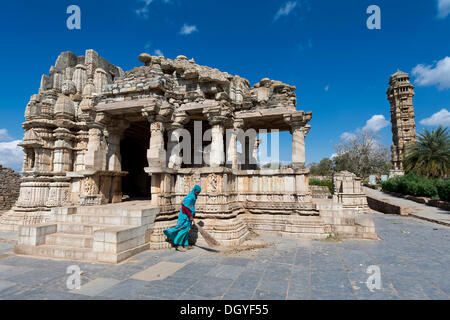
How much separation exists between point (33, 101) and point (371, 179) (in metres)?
42.7

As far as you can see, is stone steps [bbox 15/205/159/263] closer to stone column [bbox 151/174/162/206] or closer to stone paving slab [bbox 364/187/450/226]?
stone column [bbox 151/174/162/206]

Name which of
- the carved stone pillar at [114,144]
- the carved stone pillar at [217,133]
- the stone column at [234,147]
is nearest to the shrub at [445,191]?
the stone column at [234,147]

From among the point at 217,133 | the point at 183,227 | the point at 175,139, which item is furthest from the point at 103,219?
the point at 217,133

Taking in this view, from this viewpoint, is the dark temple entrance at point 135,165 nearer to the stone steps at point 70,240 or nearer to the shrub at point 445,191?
the stone steps at point 70,240

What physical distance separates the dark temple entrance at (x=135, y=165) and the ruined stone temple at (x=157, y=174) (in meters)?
1.53

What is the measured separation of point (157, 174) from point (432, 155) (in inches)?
1244

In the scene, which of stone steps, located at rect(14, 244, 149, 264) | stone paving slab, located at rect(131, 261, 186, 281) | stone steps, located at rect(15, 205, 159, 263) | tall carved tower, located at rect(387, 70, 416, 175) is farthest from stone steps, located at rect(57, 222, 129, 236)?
tall carved tower, located at rect(387, 70, 416, 175)

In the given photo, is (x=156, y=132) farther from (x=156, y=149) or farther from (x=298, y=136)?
(x=298, y=136)

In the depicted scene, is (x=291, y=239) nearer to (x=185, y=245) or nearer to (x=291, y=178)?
(x=291, y=178)

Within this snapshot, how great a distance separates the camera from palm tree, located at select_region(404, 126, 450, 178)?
85.9 ft

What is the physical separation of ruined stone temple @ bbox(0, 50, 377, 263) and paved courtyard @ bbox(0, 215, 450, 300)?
0.82 metres

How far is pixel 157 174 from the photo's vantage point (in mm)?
7289

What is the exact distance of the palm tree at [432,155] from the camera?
2617cm
